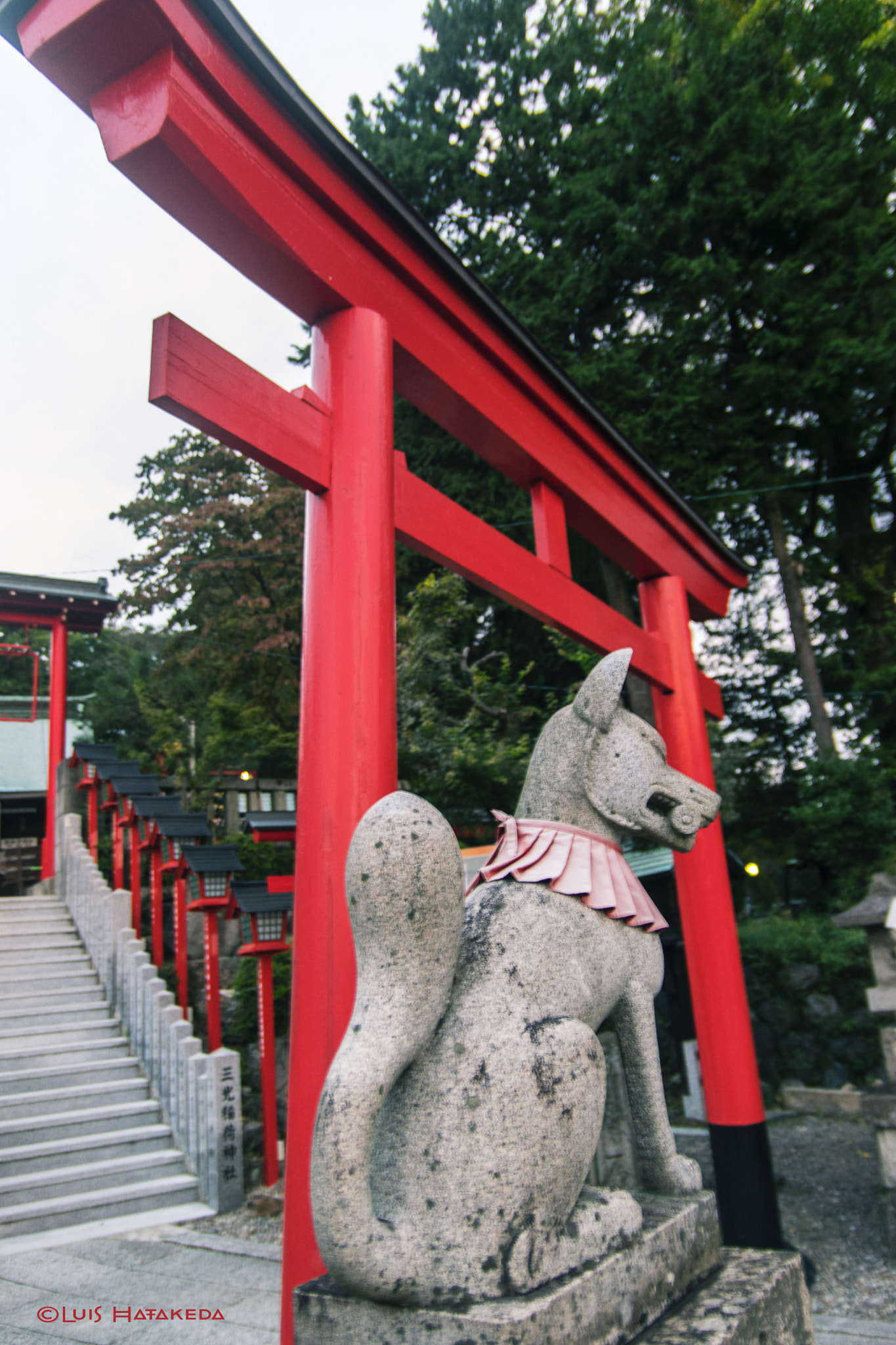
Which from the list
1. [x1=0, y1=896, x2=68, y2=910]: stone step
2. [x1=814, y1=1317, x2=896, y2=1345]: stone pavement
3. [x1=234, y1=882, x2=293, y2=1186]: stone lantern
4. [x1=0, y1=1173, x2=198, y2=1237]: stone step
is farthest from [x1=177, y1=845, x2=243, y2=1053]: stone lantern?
[x1=814, y1=1317, x2=896, y2=1345]: stone pavement

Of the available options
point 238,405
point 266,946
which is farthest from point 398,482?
point 266,946

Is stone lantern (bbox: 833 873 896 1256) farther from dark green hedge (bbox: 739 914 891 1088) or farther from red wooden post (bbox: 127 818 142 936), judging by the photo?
red wooden post (bbox: 127 818 142 936)

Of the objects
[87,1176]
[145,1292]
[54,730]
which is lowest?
[145,1292]

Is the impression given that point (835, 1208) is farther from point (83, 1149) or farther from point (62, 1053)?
point (62, 1053)

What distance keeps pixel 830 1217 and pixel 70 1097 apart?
16.2ft

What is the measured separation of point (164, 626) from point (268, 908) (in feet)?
31.4

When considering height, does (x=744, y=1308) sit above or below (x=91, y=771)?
below

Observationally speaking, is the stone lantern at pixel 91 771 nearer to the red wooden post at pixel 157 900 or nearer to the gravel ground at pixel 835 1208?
the red wooden post at pixel 157 900

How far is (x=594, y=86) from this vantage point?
473 inches

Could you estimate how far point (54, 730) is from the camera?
898 cm

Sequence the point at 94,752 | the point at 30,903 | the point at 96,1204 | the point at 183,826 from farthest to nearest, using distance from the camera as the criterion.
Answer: the point at 30,903 → the point at 94,752 → the point at 183,826 → the point at 96,1204

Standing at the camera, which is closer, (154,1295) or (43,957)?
(154,1295)

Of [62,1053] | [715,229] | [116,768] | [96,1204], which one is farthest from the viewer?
[715,229]

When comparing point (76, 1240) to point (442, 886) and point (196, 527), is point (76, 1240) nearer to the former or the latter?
point (442, 886)
